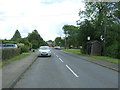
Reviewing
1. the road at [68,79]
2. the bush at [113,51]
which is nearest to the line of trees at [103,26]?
the bush at [113,51]

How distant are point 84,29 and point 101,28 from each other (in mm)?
3981

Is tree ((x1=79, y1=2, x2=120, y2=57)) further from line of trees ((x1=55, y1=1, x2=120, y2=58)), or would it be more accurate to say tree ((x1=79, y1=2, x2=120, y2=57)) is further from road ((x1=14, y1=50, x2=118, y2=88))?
road ((x1=14, y1=50, x2=118, y2=88))

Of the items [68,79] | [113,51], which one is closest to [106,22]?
[113,51]

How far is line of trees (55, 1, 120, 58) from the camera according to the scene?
30.8 metres

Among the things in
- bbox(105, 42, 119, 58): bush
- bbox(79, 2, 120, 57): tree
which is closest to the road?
bbox(105, 42, 119, 58): bush

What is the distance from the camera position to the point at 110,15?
3350cm

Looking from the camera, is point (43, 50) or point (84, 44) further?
point (84, 44)

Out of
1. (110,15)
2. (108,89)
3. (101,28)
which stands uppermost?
(110,15)

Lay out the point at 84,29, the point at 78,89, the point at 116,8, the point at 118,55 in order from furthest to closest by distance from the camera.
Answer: the point at 84,29 < the point at 116,8 < the point at 118,55 < the point at 78,89

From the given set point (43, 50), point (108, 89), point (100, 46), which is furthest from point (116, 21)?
point (108, 89)

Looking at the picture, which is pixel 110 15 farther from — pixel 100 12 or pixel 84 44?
pixel 84 44

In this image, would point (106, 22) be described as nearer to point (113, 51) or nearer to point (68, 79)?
point (113, 51)

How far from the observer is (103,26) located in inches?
1281

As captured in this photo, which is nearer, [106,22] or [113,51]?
[113,51]
